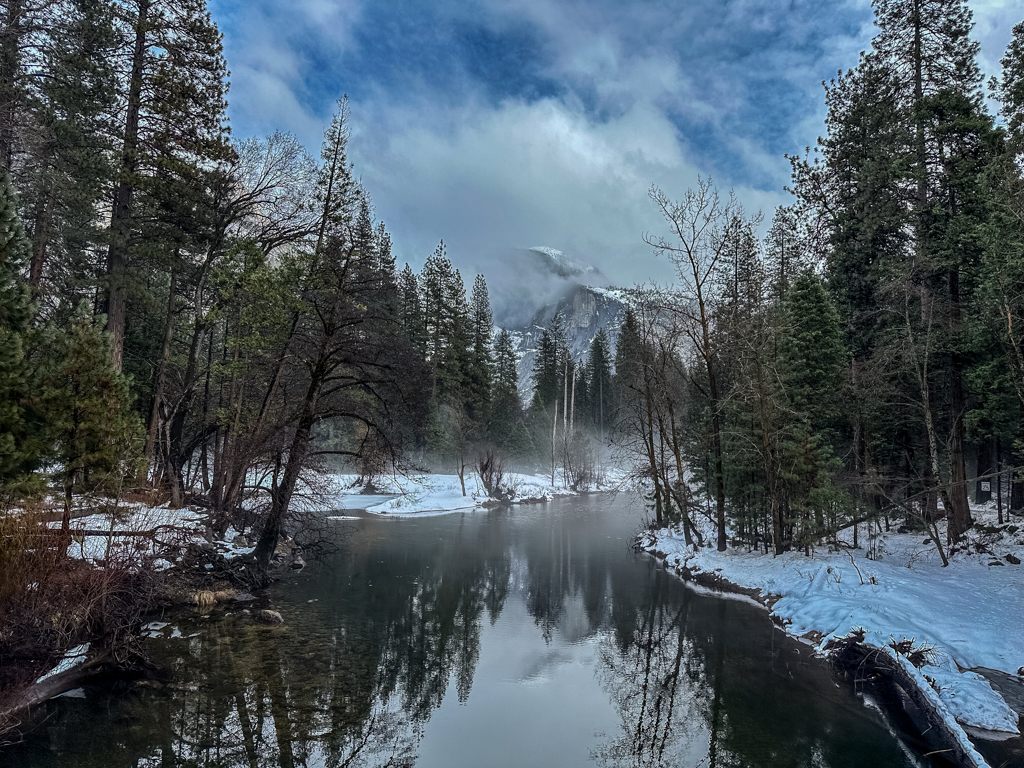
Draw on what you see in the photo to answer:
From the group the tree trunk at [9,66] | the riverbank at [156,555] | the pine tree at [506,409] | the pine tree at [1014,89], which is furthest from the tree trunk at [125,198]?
the pine tree at [506,409]

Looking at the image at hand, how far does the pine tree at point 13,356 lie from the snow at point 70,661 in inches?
105

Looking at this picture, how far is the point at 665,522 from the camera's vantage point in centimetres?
2502

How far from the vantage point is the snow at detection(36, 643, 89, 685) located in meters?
7.94

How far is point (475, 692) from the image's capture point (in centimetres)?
949

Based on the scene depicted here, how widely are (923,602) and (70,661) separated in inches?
576

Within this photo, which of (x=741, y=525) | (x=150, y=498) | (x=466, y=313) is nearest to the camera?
(x=150, y=498)

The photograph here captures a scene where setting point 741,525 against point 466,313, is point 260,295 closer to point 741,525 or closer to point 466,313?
point 741,525

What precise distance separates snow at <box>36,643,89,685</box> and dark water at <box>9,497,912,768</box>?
1.60 feet

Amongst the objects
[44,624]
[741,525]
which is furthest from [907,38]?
[44,624]

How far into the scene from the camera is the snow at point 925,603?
26.6 ft

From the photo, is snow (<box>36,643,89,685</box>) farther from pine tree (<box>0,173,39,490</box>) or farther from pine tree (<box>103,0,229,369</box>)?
pine tree (<box>103,0,229,369</box>)

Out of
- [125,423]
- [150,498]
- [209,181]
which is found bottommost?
[150,498]

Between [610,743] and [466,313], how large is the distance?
41.5 m

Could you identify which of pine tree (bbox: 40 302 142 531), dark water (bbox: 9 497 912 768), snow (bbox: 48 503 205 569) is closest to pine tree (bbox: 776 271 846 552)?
dark water (bbox: 9 497 912 768)
